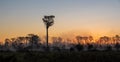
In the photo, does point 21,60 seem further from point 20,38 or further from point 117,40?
point 117,40

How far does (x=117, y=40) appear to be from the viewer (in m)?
106

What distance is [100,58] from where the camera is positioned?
25172 millimetres

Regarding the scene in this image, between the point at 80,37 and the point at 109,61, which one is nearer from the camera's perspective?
the point at 109,61

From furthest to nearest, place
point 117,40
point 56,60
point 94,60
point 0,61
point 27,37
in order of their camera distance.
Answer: point 117,40
point 27,37
point 0,61
point 56,60
point 94,60

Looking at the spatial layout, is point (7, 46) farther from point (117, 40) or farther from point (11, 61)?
point (11, 61)

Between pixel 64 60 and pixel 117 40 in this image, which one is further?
pixel 117 40

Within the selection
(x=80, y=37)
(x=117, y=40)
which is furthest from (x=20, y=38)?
(x=117, y=40)

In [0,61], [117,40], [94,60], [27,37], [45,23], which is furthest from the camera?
[117,40]

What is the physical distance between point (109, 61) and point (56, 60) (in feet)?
16.4

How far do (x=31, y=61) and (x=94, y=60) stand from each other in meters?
6.29

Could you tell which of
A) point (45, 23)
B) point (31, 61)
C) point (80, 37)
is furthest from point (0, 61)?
point (80, 37)

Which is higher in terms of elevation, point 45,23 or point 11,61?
point 45,23

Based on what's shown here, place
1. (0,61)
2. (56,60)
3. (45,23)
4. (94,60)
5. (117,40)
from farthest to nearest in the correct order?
(117,40) → (45,23) → (0,61) → (56,60) → (94,60)

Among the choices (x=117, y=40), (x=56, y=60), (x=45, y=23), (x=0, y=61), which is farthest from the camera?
(x=117, y=40)
